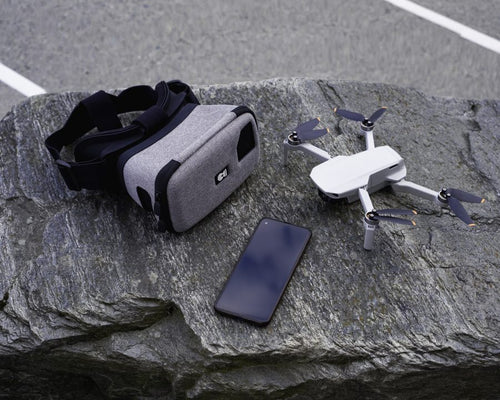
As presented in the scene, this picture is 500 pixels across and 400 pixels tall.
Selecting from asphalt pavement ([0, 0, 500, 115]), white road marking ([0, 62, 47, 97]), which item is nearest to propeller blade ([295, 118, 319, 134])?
asphalt pavement ([0, 0, 500, 115])

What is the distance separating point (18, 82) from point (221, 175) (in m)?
2.40

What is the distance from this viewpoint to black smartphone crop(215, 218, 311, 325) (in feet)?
7.30

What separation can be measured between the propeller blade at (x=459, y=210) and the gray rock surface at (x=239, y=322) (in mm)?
179

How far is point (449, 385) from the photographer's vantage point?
2.32 meters

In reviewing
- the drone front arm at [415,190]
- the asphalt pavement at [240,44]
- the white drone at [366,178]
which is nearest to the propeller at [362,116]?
the white drone at [366,178]

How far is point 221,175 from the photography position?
8.00 feet

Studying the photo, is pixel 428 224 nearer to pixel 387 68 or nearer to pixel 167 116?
pixel 167 116

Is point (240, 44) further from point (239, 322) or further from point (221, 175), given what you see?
point (239, 322)

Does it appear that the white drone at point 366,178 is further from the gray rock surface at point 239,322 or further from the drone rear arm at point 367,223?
the gray rock surface at point 239,322

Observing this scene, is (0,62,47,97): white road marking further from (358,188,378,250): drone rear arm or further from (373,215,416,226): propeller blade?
(373,215,416,226): propeller blade

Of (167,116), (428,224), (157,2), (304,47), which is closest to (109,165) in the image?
(167,116)

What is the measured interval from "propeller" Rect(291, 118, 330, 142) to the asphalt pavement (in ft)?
5.68

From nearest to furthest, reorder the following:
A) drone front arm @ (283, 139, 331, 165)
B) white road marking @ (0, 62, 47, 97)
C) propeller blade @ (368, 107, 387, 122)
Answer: drone front arm @ (283, 139, 331, 165) < propeller blade @ (368, 107, 387, 122) < white road marking @ (0, 62, 47, 97)

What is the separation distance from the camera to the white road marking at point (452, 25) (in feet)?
14.6
